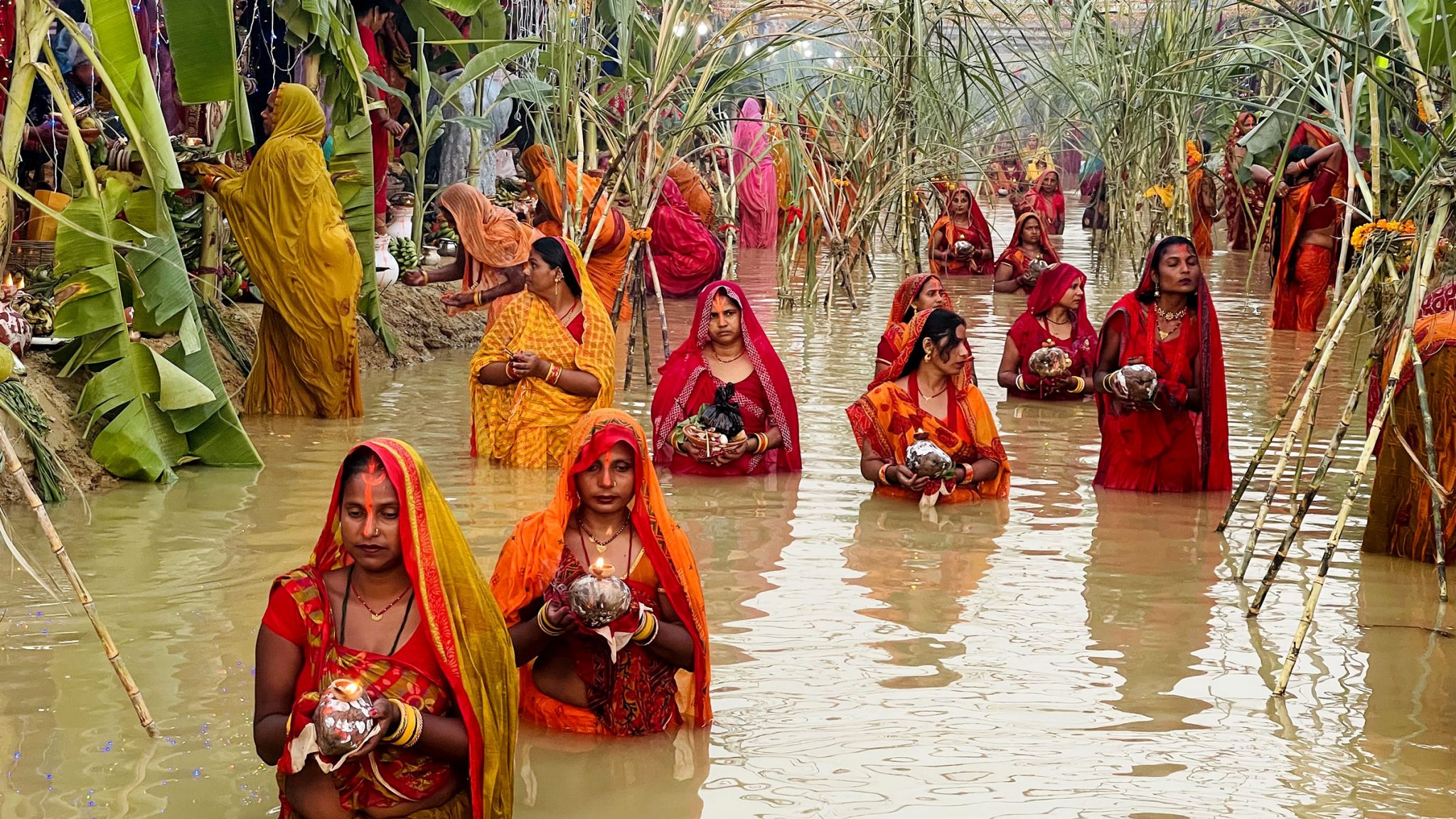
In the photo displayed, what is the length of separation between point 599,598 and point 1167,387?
166 inches

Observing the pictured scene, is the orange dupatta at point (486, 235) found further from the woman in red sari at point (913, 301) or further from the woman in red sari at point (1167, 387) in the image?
the woman in red sari at point (1167, 387)

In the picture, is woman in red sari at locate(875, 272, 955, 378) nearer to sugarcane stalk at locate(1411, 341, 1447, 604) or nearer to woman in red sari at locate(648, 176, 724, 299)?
sugarcane stalk at locate(1411, 341, 1447, 604)

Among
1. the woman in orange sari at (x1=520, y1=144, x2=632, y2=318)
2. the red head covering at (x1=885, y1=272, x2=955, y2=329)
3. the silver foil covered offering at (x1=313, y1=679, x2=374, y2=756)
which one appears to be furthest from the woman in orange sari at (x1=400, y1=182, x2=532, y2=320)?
the silver foil covered offering at (x1=313, y1=679, x2=374, y2=756)

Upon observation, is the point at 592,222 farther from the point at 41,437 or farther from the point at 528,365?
the point at 41,437

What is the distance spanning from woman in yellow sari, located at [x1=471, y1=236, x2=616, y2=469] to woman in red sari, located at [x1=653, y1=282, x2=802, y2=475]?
1.15ft

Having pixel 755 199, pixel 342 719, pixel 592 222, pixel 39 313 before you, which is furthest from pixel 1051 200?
pixel 342 719

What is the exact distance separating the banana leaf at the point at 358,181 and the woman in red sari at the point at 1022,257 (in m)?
6.04

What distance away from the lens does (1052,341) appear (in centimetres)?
996

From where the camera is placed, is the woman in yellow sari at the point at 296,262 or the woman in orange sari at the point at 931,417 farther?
the woman in yellow sari at the point at 296,262

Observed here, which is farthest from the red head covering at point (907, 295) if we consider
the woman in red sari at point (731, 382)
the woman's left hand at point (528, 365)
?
the woman's left hand at point (528, 365)

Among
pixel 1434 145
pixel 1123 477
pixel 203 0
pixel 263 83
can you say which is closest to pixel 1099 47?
pixel 263 83

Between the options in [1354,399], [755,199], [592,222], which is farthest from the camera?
[755,199]

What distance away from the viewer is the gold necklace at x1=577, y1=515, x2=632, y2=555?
434cm

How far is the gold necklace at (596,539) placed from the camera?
171 inches
